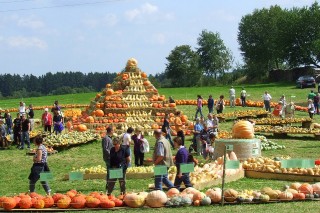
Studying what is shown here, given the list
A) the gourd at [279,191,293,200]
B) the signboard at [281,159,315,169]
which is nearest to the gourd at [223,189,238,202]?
the gourd at [279,191,293,200]

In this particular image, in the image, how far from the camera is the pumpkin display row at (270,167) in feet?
59.0

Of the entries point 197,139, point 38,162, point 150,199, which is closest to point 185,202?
point 150,199

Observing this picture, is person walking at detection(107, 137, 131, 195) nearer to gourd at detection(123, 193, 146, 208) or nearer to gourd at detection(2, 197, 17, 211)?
gourd at detection(123, 193, 146, 208)

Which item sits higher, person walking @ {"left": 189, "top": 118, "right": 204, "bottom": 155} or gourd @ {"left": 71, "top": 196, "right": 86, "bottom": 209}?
person walking @ {"left": 189, "top": 118, "right": 204, "bottom": 155}

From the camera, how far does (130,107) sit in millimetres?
35406

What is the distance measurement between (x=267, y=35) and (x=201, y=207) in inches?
4051

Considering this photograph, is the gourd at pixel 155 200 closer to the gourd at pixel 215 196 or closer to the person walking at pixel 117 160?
the gourd at pixel 215 196

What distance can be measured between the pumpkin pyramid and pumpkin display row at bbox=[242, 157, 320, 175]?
41.1 ft

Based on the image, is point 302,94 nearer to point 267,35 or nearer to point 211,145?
point 211,145

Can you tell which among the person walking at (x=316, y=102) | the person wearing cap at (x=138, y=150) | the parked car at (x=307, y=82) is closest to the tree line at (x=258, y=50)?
the parked car at (x=307, y=82)

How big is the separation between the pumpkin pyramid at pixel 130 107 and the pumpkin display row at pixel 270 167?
12513 millimetres

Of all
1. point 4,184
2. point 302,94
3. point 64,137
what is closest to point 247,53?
point 302,94

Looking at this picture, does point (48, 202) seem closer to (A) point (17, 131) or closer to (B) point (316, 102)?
(A) point (17, 131)

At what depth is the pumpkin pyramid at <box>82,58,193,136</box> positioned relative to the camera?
112 ft
